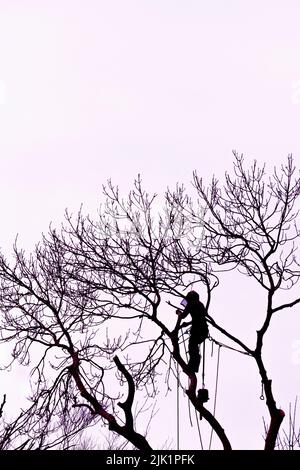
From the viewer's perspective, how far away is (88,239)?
12.7 meters

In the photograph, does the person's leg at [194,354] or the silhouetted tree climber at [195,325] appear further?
the person's leg at [194,354]

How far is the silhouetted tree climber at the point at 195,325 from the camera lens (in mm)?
11250

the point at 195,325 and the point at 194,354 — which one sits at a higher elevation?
the point at 195,325

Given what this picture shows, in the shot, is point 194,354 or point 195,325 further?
point 194,354

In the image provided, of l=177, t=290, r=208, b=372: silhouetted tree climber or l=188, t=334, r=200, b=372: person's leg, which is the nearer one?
l=177, t=290, r=208, b=372: silhouetted tree climber

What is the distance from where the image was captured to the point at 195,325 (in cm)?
1147

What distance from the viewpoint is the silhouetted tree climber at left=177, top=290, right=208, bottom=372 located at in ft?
36.9

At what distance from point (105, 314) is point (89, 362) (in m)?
1.01
